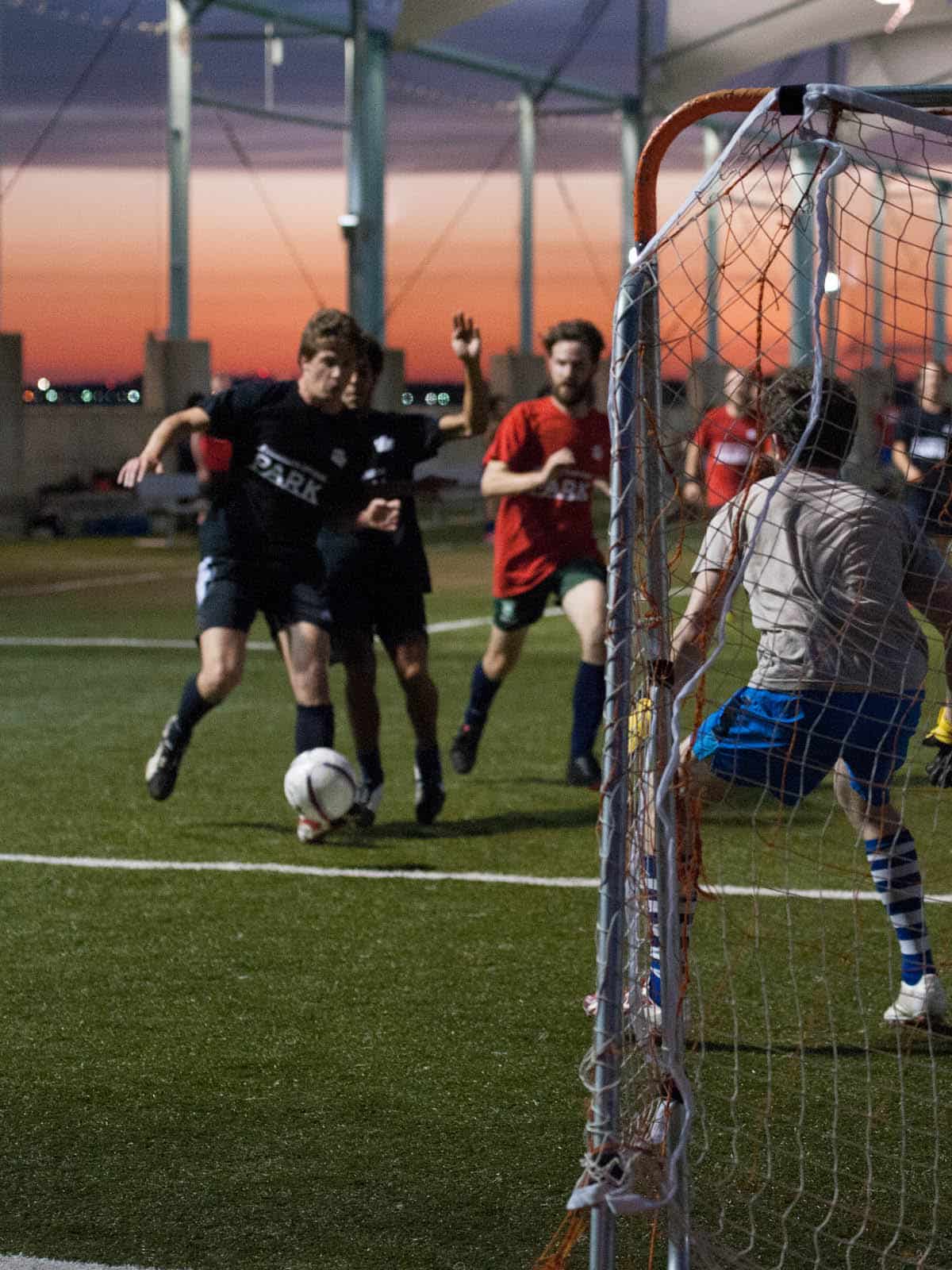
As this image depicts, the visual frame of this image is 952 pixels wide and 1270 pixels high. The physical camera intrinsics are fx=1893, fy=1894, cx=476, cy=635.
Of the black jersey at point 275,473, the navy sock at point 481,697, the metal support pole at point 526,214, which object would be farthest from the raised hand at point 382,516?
the metal support pole at point 526,214

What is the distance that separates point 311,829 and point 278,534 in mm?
1166

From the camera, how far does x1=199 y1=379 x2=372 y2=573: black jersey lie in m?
7.43

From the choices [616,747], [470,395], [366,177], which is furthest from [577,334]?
[366,177]

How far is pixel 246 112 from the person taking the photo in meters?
29.3

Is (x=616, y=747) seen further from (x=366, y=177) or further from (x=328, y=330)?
(x=366, y=177)

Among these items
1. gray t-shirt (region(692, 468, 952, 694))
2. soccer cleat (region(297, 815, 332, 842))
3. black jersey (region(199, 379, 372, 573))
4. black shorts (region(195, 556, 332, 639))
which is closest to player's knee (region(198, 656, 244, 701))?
black shorts (region(195, 556, 332, 639))

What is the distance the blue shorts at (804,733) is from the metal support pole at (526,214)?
3137 cm

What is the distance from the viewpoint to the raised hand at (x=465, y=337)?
295 inches

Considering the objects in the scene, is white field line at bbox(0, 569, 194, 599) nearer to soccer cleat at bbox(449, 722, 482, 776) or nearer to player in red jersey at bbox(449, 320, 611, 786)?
soccer cleat at bbox(449, 722, 482, 776)

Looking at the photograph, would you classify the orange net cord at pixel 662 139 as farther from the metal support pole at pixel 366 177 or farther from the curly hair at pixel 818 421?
the metal support pole at pixel 366 177

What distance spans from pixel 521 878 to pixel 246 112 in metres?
24.4

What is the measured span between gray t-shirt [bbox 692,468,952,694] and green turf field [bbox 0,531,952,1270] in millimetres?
722

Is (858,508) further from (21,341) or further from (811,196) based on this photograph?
(21,341)

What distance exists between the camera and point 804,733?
470cm
